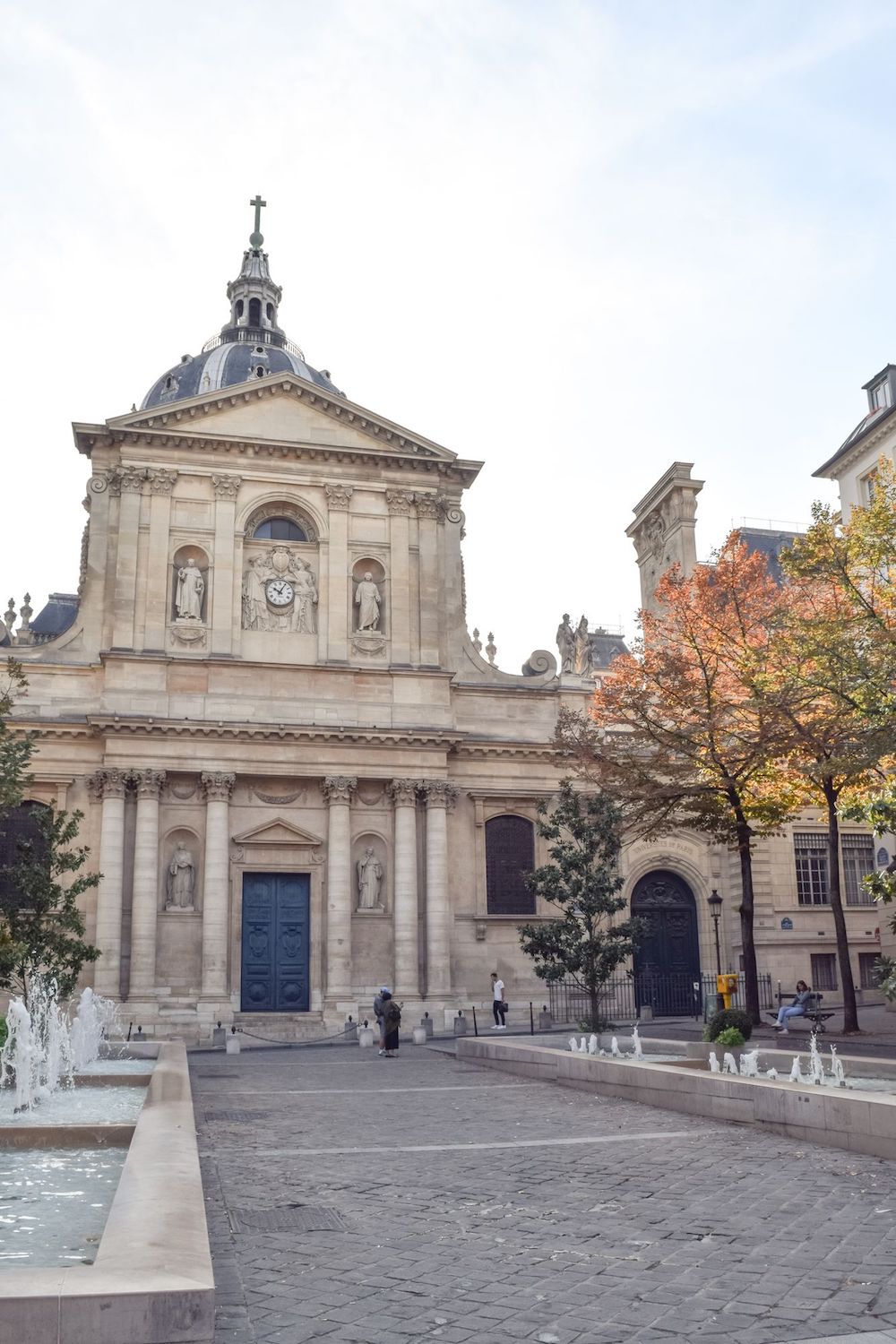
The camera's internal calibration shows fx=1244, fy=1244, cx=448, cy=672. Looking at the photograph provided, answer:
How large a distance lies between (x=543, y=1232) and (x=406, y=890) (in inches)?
1145

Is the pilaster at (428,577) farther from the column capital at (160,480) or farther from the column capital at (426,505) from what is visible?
the column capital at (160,480)

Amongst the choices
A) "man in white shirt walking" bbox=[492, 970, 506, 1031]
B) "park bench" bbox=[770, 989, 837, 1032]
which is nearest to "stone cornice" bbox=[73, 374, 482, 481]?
"man in white shirt walking" bbox=[492, 970, 506, 1031]

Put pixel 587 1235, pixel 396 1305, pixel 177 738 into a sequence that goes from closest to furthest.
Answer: pixel 396 1305 → pixel 587 1235 → pixel 177 738

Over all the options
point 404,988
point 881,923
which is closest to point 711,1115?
point 404,988

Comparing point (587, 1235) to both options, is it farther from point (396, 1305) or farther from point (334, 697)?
point (334, 697)

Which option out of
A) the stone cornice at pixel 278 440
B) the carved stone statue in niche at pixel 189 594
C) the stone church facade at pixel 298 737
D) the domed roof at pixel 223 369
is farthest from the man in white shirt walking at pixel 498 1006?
the domed roof at pixel 223 369

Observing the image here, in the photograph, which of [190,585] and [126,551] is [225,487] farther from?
[126,551]

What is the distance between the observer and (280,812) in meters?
38.1

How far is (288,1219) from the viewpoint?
30.9 ft

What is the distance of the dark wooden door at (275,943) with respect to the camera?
37.1 metres

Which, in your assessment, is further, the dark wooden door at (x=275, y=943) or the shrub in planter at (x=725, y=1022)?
the dark wooden door at (x=275, y=943)

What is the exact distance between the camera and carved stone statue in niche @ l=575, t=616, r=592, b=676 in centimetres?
4284

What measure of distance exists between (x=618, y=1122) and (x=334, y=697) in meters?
25.1

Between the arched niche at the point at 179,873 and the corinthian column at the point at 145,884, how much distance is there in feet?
1.68
